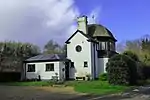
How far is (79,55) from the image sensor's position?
5028 cm

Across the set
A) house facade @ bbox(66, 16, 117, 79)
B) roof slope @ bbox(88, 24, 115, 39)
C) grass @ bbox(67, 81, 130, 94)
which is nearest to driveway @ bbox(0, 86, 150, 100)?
grass @ bbox(67, 81, 130, 94)

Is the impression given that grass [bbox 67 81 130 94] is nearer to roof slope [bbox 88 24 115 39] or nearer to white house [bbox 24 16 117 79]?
white house [bbox 24 16 117 79]

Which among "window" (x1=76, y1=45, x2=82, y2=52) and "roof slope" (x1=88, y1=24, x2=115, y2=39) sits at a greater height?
"roof slope" (x1=88, y1=24, x2=115, y2=39)

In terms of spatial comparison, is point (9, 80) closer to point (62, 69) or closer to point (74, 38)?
point (62, 69)

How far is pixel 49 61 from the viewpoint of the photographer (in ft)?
159

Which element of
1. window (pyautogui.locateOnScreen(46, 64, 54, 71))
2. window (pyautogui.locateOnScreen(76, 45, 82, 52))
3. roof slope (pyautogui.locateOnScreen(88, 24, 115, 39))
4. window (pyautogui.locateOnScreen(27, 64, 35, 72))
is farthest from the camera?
roof slope (pyautogui.locateOnScreen(88, 24, 115, 39))

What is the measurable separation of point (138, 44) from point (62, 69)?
48883mm

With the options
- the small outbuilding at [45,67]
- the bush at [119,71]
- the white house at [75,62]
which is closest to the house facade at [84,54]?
the white house at [75,62]

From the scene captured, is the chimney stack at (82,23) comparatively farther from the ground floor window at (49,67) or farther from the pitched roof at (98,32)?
the ground floor window at (49,67)

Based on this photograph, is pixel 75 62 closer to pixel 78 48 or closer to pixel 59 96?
pixel 78 48

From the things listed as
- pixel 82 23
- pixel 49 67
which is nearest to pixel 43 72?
pixel 49 67

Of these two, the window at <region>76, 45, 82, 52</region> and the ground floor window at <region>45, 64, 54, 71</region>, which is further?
the window at <region>76, 45, 82, 52</region>

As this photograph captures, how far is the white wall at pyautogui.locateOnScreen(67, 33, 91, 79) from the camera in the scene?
49.6 m

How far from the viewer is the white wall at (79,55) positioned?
163 feet
